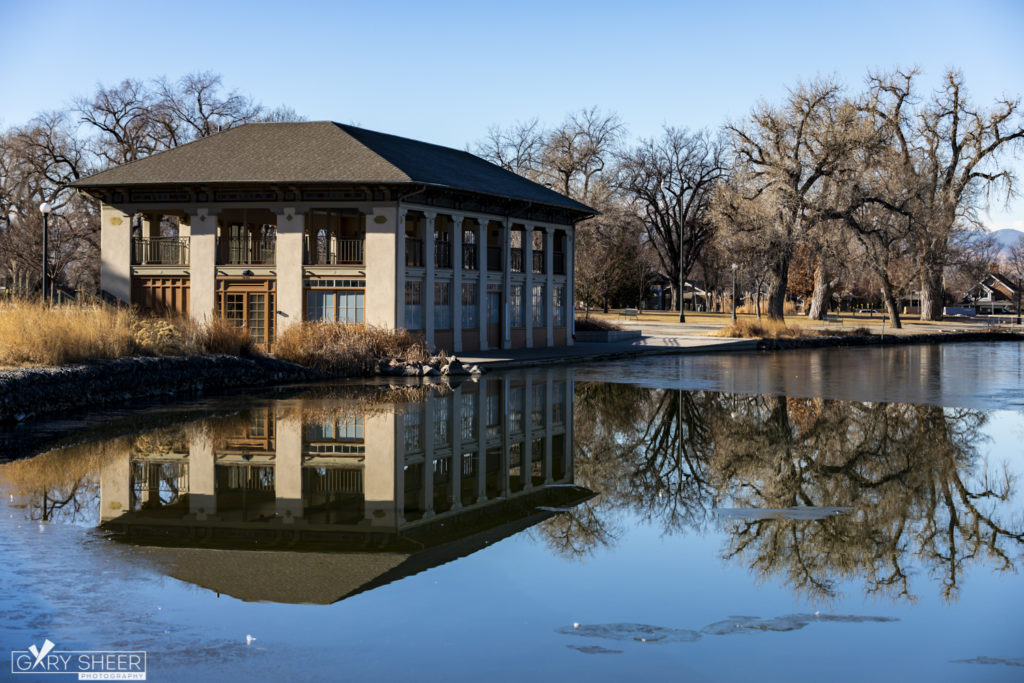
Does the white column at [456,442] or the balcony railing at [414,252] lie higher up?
the balcony railing at [414,252]

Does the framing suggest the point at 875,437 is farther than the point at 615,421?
No

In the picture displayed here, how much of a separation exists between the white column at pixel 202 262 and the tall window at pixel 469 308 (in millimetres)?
9165

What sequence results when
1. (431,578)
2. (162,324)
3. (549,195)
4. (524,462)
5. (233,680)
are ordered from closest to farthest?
(233,680)
(431,578)
(524,462)
(162,324)
(549,195)

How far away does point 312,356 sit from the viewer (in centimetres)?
2962

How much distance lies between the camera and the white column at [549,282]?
1770 inches

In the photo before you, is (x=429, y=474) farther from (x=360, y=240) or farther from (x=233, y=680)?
(x=360, y=240)

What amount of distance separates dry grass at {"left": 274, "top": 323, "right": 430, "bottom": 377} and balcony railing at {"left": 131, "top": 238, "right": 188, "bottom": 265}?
339 inches

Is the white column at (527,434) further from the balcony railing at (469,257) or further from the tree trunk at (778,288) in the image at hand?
the tree trunk at (778,288)

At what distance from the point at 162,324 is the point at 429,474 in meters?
15.7

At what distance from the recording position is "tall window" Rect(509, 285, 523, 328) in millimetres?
42844

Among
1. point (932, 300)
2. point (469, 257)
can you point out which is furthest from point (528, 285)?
point (932, 300)

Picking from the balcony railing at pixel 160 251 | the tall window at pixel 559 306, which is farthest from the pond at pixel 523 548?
the tall window at pixel 559 306

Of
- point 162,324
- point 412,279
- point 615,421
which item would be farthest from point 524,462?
point 412,279

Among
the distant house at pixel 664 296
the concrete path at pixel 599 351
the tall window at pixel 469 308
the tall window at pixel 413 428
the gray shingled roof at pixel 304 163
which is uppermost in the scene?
the gray shingled roof at pixel 304 163
